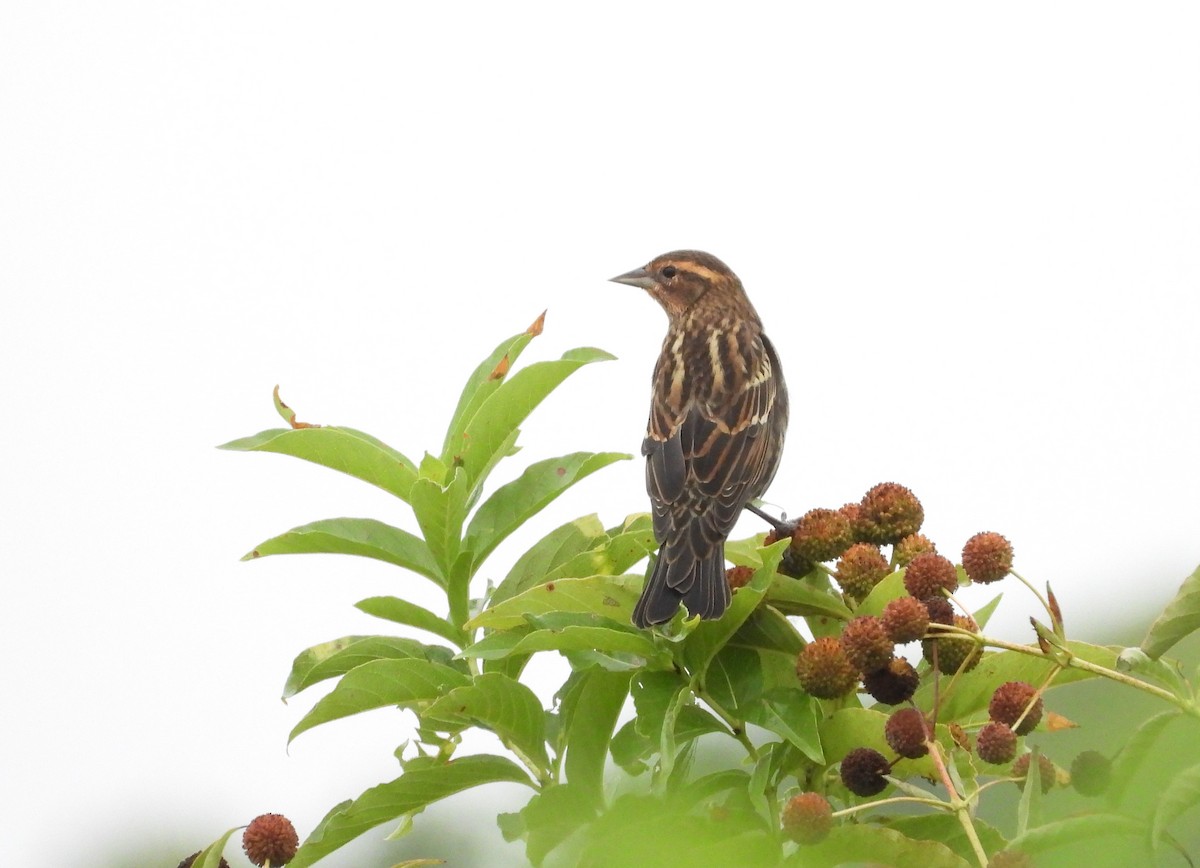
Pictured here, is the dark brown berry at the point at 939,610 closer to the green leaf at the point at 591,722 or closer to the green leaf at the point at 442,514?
the green leaf at the point at 591,722

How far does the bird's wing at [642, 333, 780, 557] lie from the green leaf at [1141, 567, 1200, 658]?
2.76m

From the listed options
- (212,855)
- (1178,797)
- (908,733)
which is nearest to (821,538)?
(908,733)

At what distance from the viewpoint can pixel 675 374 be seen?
20.0 ft

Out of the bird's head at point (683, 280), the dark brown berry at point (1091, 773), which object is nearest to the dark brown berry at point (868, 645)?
the dark brown berry at point (1091, 773)

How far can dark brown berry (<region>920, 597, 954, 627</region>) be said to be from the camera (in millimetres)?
2441

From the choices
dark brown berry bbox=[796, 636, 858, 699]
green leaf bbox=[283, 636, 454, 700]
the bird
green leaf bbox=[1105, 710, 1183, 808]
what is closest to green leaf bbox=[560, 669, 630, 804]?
green leaf bbox=[283, 636, 454, 700]

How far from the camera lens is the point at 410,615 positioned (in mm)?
3178

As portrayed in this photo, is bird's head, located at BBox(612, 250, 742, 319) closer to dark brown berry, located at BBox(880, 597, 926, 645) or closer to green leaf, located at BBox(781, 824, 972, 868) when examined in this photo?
dark brown berry, located at BBox(880, 597, 926, 645)

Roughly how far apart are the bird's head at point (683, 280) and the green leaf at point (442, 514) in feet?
13.7

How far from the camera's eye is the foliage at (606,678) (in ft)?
6.79

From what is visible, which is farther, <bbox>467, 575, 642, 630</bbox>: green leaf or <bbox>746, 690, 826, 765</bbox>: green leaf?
<bbox>467, 575, 642, 630</bbox>: green leaf

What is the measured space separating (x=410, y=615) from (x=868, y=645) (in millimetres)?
1220

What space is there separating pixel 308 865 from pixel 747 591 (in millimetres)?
1011

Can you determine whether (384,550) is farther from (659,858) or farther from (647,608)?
(659,858)
